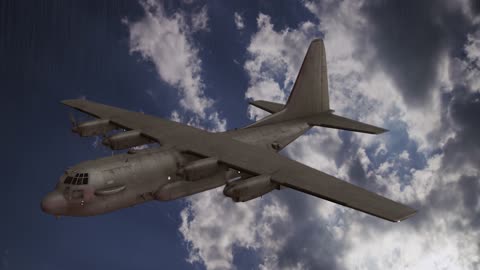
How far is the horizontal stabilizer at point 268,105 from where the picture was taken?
38.0 m

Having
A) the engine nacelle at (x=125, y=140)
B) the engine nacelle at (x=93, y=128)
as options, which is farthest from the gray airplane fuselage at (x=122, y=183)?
the engine nacelle at (x=93, y=128)

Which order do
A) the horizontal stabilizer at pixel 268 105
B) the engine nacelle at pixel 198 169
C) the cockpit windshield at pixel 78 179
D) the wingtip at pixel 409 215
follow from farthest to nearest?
the horizontal stabilizer at pixel 268 105 → the engine nacelle at pixel 198 169 → the cockpit windshield at pixel 78 179 → the wingtip at pixel 409 215

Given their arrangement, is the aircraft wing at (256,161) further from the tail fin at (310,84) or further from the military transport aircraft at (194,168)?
the tail fin at (310,84)

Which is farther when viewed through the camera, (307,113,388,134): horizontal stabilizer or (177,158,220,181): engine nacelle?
(307,113,388,134): horizontal stabilizer

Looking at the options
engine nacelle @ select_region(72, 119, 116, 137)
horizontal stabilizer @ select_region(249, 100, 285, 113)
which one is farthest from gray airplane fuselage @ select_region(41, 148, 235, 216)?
horizontal stabilizer @ select_region(249, 100, 285, 113)

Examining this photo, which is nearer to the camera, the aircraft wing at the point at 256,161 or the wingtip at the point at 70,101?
the aircraft wing at the point at 256,161

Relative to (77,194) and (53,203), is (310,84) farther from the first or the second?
(53,203)

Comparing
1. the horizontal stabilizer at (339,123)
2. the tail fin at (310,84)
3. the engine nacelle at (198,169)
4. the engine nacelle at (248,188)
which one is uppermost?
the tail fin at (310,84)

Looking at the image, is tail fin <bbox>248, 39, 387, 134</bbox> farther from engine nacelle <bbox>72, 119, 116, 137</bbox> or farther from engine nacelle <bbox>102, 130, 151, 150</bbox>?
engine nacelle <bbox>72, 119, 116, 137</bbox>

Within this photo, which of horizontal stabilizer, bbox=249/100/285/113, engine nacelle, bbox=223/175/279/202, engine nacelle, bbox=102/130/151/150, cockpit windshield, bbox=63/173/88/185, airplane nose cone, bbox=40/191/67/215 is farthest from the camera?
horizontal stabilizer, bbox=249/100/285/113

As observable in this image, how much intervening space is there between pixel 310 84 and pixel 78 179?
20.7 meters

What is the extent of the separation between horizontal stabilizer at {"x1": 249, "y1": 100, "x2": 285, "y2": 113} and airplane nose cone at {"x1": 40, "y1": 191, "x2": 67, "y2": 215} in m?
20.7

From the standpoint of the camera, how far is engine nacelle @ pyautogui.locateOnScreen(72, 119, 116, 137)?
104 feet

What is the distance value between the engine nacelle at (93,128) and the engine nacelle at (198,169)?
36.8ft
